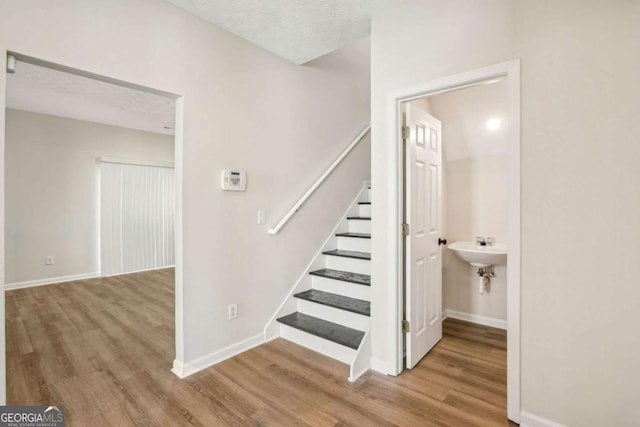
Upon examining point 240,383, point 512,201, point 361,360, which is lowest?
point 240,383

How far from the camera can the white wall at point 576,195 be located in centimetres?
138

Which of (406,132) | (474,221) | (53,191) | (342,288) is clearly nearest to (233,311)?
(342,288)

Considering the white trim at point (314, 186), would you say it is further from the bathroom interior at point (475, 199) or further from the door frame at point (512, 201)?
the door frame at point (512, 201)

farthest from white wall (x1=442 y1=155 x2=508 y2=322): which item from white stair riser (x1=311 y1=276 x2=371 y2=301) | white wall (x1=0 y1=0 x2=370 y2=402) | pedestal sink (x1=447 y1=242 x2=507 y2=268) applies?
white wall (x1=0 y1=0 x2=370 y2=402)

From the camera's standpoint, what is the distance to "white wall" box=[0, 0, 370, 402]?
170cm

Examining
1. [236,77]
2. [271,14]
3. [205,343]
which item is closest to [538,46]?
[271,14]

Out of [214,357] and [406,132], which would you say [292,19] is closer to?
[406,132]

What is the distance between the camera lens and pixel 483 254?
2.71 meters

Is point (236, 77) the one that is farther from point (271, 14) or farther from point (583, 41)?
point (583, 41)

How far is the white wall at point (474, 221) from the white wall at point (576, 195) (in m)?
1.50

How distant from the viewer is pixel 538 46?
1563 millimetres

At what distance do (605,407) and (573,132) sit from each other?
1.38 metres

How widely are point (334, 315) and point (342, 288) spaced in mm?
298

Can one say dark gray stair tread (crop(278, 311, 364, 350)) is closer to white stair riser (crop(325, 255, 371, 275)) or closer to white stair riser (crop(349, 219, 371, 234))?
white stair riser (crop(325, 255, 371, 275))
